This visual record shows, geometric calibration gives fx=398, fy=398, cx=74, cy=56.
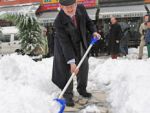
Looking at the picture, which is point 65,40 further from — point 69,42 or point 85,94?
point 85,94

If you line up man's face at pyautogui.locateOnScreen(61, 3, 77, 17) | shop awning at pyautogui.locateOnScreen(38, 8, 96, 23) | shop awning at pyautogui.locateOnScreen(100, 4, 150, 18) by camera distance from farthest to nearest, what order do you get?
1. shop awning at pyautogui.locateOnScreen(38, 8, 96, 23)
2. shop awning at pyautogui.locateOnScreen(100, 4, 150, 18)
3. man's face at pyautogui.locateOnScreen(61, 3, 77, 17)

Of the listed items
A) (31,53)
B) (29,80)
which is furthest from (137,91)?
(31,53)

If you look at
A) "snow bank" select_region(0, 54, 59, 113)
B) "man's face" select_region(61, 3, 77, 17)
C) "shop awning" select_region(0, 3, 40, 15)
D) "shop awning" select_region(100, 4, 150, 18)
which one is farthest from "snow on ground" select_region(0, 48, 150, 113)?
"shop awning" select_region(0, 3, 40, 15)

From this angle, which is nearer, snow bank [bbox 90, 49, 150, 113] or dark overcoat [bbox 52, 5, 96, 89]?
snow bank [bbox 90, 49, 150, 113]

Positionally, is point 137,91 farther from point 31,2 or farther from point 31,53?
→ point 31,2

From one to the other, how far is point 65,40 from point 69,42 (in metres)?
0.08

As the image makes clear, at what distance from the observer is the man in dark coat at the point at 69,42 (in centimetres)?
624

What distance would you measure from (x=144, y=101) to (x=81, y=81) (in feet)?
6.10

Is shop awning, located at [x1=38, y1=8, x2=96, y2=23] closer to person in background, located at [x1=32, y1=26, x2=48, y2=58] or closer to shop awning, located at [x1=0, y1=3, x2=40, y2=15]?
shop awning, located at [x1=0, y1=3, x2=40, y2=15]

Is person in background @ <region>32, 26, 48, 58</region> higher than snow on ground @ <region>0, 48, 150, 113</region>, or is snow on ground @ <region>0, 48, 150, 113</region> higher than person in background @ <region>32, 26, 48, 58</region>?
snow on ground @ <region>0, 48, 150, 113</region>

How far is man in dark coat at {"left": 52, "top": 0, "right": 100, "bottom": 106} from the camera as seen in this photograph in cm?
624

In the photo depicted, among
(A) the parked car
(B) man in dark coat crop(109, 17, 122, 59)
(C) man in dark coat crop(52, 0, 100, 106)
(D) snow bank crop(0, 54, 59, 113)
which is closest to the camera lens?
(D) snow bank crop(0, 54, 59, 113)

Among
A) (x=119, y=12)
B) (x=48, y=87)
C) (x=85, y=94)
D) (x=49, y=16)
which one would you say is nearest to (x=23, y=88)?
(x=85, y=94)

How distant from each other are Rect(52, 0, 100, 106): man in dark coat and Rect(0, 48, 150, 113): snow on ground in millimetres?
407
